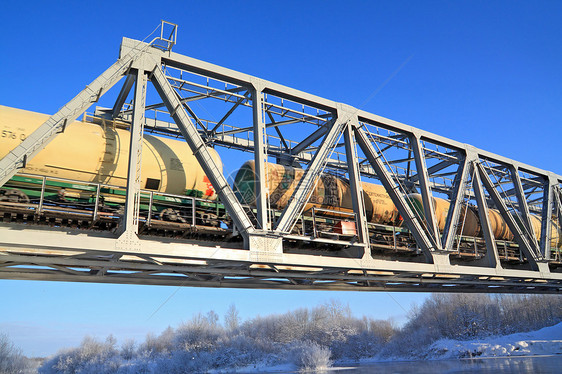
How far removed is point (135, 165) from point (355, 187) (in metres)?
7.85

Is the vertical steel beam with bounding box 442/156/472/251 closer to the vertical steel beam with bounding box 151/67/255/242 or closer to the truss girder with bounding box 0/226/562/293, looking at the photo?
the truss girder with bounding box 0/226/562/293

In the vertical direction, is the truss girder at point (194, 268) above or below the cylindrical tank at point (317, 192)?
below

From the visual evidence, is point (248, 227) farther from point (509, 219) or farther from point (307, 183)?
point (509, 219)

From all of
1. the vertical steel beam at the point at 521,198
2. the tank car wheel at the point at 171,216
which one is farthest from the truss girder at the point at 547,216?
the tank car wheel at the point at 171,216

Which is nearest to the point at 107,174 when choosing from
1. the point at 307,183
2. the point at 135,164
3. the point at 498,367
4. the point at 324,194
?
the point at 135,164

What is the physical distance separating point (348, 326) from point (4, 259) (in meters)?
65.0

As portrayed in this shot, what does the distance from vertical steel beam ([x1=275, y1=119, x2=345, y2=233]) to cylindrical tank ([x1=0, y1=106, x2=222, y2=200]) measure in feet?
10.8

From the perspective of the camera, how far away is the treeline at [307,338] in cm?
5481

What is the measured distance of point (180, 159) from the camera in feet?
44.6

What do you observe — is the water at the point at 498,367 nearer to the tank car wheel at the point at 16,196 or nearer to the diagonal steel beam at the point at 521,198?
the diagonal steel beam at the point at 521,198

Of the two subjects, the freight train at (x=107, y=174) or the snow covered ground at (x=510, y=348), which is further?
the snow covered ground at (x=510, y=348)

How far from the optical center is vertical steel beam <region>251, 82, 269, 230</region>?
1219 cm

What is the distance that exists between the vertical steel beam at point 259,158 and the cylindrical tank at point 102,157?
98.4 inches

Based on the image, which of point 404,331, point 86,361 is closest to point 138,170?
point 86,361
